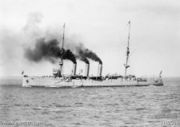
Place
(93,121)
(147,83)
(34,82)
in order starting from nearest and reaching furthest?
1. (93,121)
2. (34,82)
3. (147,83)

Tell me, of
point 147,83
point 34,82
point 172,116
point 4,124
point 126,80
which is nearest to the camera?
point 4,124

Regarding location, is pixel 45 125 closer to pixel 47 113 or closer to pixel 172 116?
pixel 47 113

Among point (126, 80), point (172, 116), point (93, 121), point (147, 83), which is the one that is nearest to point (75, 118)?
point (93, 121)

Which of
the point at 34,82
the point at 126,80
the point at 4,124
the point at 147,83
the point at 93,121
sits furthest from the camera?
the point at 147,83

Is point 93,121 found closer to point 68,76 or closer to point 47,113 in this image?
point 47,113

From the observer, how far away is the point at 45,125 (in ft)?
77.6

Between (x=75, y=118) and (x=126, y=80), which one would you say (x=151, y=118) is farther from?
(x=126, y=80)

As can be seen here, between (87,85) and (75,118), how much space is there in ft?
153

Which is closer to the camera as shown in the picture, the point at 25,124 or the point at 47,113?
the point at 25,124

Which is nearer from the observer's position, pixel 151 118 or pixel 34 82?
pixel 151 118

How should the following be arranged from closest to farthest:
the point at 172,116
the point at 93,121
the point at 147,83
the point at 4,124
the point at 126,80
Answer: the point at 4,124 < the point at 93,121 < the point at 172,116 < the point at 126,80 < the point at 147,83

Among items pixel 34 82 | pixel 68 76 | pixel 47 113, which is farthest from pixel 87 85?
pixel 47 113

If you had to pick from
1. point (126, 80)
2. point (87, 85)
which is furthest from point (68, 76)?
point (126, 80)

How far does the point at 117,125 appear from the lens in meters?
23.9
